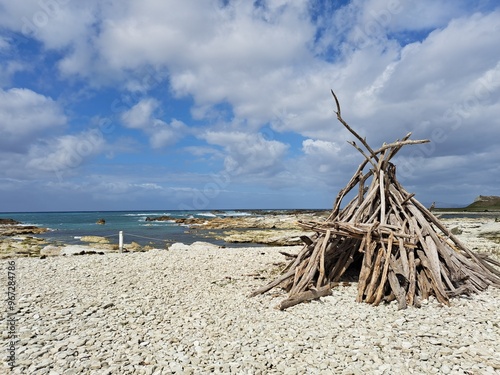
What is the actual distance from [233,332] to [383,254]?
12.9 ft

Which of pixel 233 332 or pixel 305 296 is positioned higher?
pixel 305 296

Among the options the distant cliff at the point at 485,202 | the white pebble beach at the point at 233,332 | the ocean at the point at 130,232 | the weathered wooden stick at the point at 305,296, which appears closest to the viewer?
the white pebble beach at the point at 233,332

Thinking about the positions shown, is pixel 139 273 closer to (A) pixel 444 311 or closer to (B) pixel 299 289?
(B) pixel 299 289

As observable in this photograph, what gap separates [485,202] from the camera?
354 feet

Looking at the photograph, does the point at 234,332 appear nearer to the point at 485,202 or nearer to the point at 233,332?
the point at 233,332

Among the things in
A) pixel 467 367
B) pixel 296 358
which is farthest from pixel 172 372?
pixel 467 367

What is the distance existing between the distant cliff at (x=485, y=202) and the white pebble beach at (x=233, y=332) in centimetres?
11511

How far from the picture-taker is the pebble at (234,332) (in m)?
4.84

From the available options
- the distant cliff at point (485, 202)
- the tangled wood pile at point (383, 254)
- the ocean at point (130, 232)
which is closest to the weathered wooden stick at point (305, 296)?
the tangled wood pile at point (383, 254)

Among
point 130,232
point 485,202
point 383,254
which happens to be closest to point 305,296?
point 383,254

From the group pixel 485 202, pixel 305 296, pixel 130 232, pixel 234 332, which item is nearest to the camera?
pixel 234 332

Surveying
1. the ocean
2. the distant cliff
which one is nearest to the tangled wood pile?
the ocean

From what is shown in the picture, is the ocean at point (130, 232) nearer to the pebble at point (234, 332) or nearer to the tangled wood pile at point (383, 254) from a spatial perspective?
the pebble at point (234, 332)

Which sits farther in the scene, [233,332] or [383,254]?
[383,254]
